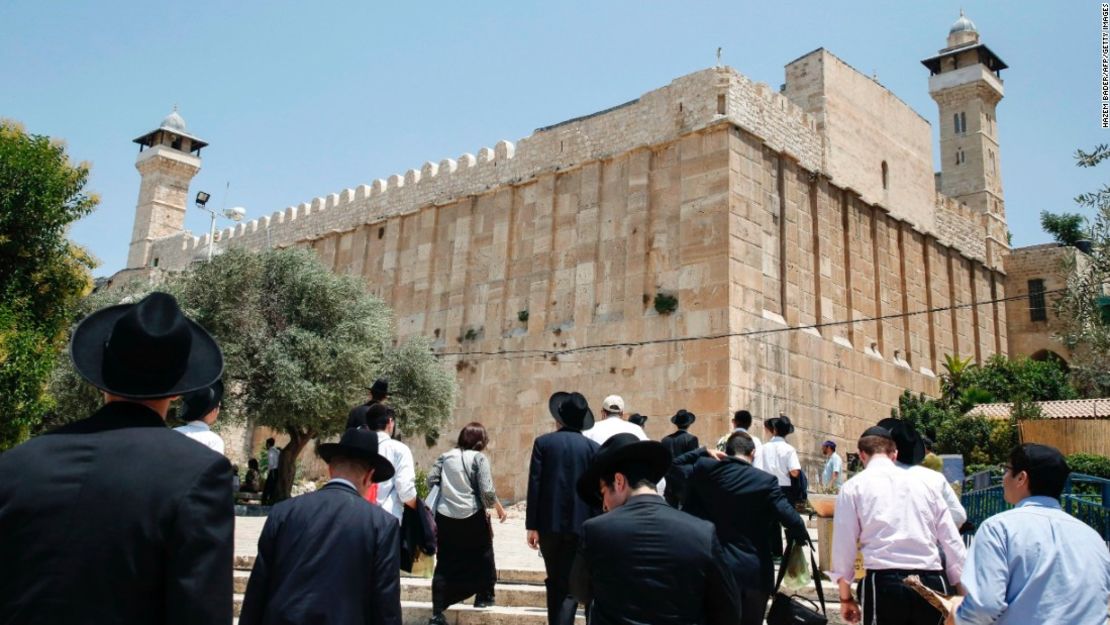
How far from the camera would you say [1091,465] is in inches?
603

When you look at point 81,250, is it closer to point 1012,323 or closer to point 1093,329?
point 1093,329

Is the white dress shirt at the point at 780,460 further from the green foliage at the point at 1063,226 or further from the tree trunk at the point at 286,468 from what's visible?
the green foliage at the point at 1063,226

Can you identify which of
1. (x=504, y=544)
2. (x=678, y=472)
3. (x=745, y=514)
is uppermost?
(x=678, y=472)

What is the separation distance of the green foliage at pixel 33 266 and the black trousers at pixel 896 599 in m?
11.3

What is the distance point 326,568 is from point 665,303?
14678 mm

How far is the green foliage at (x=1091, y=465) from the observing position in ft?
49.9

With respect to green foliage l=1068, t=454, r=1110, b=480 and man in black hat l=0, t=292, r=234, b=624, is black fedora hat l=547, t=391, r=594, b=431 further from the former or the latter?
green foliage l=1068, t=454, r=1110, b=480

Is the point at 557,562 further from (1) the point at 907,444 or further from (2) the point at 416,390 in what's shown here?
(2) the point at 416,390

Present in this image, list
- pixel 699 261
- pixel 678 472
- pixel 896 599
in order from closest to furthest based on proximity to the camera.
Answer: pixel 896 599
pixel 678 472
pixel 699 261

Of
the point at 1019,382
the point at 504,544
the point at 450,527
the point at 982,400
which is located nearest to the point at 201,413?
the point at 450,527

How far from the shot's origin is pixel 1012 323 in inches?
→ 1019

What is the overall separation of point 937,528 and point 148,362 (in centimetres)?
369

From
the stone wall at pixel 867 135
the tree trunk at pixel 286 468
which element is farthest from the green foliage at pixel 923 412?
the tree trunk at pixel 286 468

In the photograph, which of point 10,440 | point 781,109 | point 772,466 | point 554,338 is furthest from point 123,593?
point 781,109
